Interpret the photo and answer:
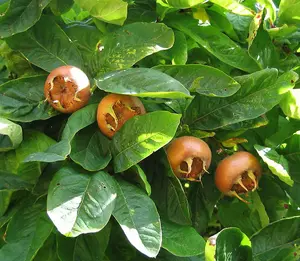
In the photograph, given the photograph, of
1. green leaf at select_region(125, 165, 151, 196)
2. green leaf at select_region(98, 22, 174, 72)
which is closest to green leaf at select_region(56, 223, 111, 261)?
green leaf at select_region(125, 165, 151, 196)

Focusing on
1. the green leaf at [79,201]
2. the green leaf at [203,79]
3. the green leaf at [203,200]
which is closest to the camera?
the green leaf at [79,201]

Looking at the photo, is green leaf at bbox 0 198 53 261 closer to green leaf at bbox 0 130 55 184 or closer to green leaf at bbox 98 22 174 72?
green leaf at bbox 0 130 55 184

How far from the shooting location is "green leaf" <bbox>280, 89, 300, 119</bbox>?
3.91 ft

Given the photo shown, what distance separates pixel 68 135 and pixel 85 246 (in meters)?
0.23

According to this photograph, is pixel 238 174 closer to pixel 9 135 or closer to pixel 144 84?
pixel 144 84

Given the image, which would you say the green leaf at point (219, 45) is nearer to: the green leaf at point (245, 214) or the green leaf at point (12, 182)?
the green leaf at point (245, 214)

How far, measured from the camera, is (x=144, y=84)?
102 centimetres

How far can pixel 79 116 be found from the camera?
1.06 m

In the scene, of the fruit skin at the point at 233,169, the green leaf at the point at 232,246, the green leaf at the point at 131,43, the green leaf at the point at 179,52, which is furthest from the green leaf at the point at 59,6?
the green leaf at the point at 232,246

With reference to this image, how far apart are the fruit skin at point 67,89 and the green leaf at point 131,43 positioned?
73 mm

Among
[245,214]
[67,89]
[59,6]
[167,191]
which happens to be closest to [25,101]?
[67,89]

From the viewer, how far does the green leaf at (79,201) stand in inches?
35.7

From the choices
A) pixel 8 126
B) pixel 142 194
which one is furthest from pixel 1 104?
pixel 142 194

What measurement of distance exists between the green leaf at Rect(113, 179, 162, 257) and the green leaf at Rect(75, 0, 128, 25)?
0.35 m
